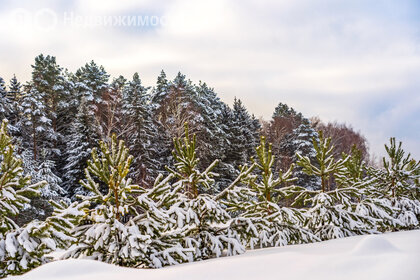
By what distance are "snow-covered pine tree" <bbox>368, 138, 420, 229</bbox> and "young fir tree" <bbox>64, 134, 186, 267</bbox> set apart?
835 centimetres

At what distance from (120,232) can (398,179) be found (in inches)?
400

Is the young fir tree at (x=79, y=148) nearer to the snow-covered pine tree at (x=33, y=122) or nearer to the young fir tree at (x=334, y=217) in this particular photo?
the snow-covered pine tree at (x=33, y=122)

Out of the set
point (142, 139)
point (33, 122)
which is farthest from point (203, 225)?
point (33, 122)

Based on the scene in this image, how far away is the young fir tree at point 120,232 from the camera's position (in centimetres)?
557

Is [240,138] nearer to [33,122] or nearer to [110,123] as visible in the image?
[110,123]

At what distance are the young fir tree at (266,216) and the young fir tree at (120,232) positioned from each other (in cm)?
196

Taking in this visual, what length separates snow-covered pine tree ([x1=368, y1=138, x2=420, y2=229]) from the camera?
10832 mm

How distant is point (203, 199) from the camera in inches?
264

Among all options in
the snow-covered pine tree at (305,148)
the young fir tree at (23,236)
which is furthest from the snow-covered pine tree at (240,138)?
the young fir tree at (23,236)

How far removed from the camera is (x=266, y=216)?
755 cm

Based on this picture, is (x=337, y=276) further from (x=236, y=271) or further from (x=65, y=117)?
(x=65, y=117)

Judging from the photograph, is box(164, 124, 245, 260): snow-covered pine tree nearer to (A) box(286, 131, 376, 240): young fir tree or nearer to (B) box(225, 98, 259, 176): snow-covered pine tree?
(A) box(286, 131, 376, 240): young fir tree

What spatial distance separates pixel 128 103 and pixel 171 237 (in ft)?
81.4

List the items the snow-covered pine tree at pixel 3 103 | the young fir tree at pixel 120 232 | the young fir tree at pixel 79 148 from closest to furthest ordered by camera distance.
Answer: the young fir tree at pixel 120 232 < the snow-covered pine tree at pixel 3 103 < the young fir tree at pixel 79 148
